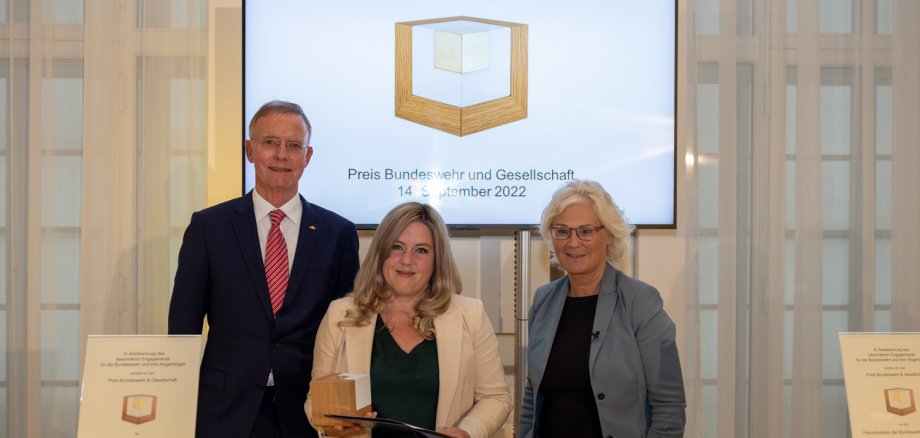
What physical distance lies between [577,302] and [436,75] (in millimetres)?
1397

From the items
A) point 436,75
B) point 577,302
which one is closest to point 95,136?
point 436,75

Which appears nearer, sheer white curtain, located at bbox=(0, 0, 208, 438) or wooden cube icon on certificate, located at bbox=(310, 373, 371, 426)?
wooden cube icon on certificate, located at bbox=(310, 373, 371, 426)

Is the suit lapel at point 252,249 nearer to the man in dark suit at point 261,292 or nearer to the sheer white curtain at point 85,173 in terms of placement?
the man in dark suit at point 261,292

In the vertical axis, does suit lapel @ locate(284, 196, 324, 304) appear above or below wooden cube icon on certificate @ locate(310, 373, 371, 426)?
above

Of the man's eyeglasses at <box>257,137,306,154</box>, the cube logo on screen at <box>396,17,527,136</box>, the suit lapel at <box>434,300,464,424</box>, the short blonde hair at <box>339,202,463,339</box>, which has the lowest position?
the suit lapel at <box>434,300,464,424</box>

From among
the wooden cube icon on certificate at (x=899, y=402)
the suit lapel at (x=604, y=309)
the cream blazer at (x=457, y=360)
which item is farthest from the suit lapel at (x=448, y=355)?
A: the wooden cube icon on certificate at (x=899, y=402)

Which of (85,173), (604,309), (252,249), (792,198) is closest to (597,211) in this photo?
(604,309)

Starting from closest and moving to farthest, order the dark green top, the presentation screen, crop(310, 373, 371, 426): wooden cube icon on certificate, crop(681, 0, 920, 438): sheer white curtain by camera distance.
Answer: crop(310, 373, 371, 426): wooden cube icon on certificate
the dark green top
the presentation screen
crop(681, 0, 920, 438): sheer white curtain

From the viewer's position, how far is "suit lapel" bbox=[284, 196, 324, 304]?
8.65 feet

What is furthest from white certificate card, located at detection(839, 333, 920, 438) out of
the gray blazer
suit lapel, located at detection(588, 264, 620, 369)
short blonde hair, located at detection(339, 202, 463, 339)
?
short blonde hair, located at detection(339, 202, 463, 339)

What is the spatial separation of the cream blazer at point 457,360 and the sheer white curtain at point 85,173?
4.86 feet

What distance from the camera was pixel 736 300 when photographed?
3.70 m

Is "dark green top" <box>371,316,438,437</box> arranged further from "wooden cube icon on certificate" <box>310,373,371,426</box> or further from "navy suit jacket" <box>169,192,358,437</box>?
"navy suit jacket" <box>169,192,358,437</box>

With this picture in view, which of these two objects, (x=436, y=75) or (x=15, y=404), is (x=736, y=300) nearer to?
(x=436, y=75)
